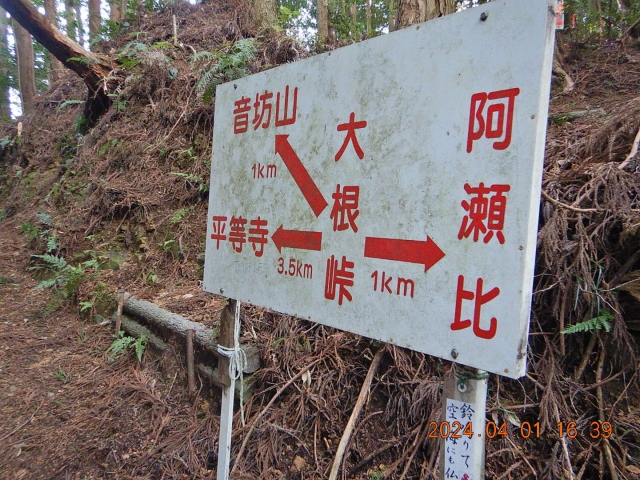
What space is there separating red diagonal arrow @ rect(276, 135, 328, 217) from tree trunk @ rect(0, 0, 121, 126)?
242 inches

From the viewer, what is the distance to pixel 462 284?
1156 mm

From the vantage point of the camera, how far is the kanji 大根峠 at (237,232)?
6.22 feet

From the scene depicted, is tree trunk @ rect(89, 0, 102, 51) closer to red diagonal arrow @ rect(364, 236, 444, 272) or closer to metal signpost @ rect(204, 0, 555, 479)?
metal signpost @ rect(204, 0, 555, 479)

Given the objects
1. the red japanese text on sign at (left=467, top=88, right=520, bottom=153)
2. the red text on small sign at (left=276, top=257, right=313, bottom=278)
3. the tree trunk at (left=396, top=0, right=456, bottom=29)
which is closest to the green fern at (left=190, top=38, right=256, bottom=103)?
the tree trunk at (left=396, top=0, right=456, bottom=29)

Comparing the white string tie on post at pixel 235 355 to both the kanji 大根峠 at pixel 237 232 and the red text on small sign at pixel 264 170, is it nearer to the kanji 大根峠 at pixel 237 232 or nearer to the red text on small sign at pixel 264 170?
the kanji 大根峠 at pixel 237 232

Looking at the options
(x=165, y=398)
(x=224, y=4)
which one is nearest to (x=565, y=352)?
(x=165, y=398)

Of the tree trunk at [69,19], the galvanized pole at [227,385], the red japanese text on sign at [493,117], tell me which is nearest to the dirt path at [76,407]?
the galvanized pole at [227,385]

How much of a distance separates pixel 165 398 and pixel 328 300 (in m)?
2.16

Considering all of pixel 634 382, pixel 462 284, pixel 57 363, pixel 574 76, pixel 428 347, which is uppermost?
pixel 574 76

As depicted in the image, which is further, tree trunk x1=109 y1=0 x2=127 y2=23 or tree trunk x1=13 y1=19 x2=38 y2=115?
tree trunk x1=13 y1=19 x2=38 y2=115

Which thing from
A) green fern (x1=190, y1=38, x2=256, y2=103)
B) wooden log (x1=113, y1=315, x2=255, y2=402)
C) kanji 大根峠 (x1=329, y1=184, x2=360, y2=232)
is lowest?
wooden log (x1=113, y1=315, x2=255, y2=402)

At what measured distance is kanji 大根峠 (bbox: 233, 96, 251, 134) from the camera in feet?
6.38

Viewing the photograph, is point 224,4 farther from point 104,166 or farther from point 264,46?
point 104,166

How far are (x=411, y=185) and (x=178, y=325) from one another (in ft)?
8.59
